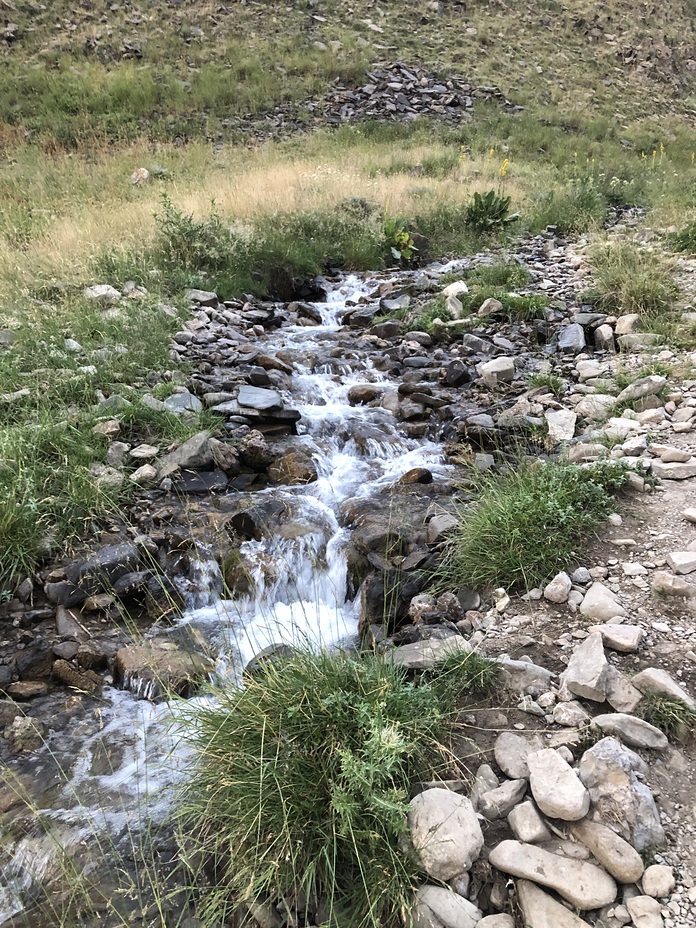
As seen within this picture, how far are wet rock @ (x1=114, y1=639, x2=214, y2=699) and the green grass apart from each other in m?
2.11

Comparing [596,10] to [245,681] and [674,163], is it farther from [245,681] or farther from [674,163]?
[245,681]

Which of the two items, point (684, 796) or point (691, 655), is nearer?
point (684, 796)

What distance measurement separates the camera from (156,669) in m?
3.32

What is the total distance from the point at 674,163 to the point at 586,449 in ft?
52.1

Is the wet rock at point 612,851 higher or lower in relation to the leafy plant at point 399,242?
higher

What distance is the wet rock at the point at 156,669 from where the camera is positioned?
11.0 feet

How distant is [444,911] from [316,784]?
562 mm

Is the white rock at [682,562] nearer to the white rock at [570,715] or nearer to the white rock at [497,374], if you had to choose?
the white rock at [570,715]

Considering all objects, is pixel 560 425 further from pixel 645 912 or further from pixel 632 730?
pixel 645 912

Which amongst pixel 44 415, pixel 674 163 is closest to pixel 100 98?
pixel 674 163

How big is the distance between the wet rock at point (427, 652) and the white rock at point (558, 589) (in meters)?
0.51

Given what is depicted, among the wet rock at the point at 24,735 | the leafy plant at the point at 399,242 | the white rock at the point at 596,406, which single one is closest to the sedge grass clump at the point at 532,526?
the white rock at the point at 596,406

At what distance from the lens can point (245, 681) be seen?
252 centimetres

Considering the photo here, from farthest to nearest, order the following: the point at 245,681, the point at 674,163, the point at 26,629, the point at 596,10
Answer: the point at 596,10
the point at 674,163
the point at 26,629
the point at 245,681
